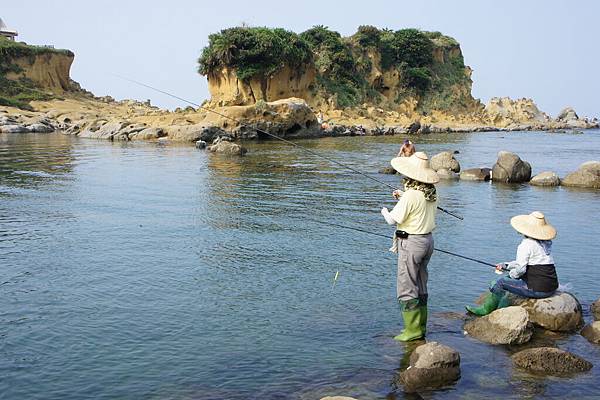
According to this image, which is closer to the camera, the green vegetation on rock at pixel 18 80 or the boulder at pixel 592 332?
the boulder at pixel 592 332

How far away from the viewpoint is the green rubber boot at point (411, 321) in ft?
25.4

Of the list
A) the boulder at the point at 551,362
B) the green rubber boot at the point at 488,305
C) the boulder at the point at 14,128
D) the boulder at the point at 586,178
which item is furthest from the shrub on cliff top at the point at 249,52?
the boulder at the point at 551,362

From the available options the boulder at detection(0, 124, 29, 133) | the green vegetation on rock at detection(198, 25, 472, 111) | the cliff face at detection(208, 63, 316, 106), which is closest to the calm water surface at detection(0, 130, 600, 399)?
the boulder at detection(0, 124, 29, 133)

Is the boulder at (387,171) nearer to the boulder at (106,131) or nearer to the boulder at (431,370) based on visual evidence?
the boulder at (431,370)

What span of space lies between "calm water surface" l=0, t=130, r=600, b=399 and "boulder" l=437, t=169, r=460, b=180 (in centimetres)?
390

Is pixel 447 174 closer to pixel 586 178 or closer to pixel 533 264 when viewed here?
pixel 586 178

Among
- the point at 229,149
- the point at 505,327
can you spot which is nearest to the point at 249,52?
the point at 229,149

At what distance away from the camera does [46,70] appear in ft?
267

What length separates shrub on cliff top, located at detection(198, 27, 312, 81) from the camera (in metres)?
61.6

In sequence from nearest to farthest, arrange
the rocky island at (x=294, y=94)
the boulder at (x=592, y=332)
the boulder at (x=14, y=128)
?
the boulder at (x=592, y=332) → the rocky island at (x=294, y=94) → the boulder at (x=14, y=128)

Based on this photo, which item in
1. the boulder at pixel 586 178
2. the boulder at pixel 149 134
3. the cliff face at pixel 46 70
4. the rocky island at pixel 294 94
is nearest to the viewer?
the boulder at pixel 586 178

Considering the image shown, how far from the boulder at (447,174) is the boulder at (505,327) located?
17116 mm

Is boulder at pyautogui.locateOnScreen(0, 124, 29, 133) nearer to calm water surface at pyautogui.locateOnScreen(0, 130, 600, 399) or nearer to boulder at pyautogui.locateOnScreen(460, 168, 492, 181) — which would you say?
calm water surface at pyautogui.locateOnScreen(0, 130, 600, 399)

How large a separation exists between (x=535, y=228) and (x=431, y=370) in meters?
2.77
